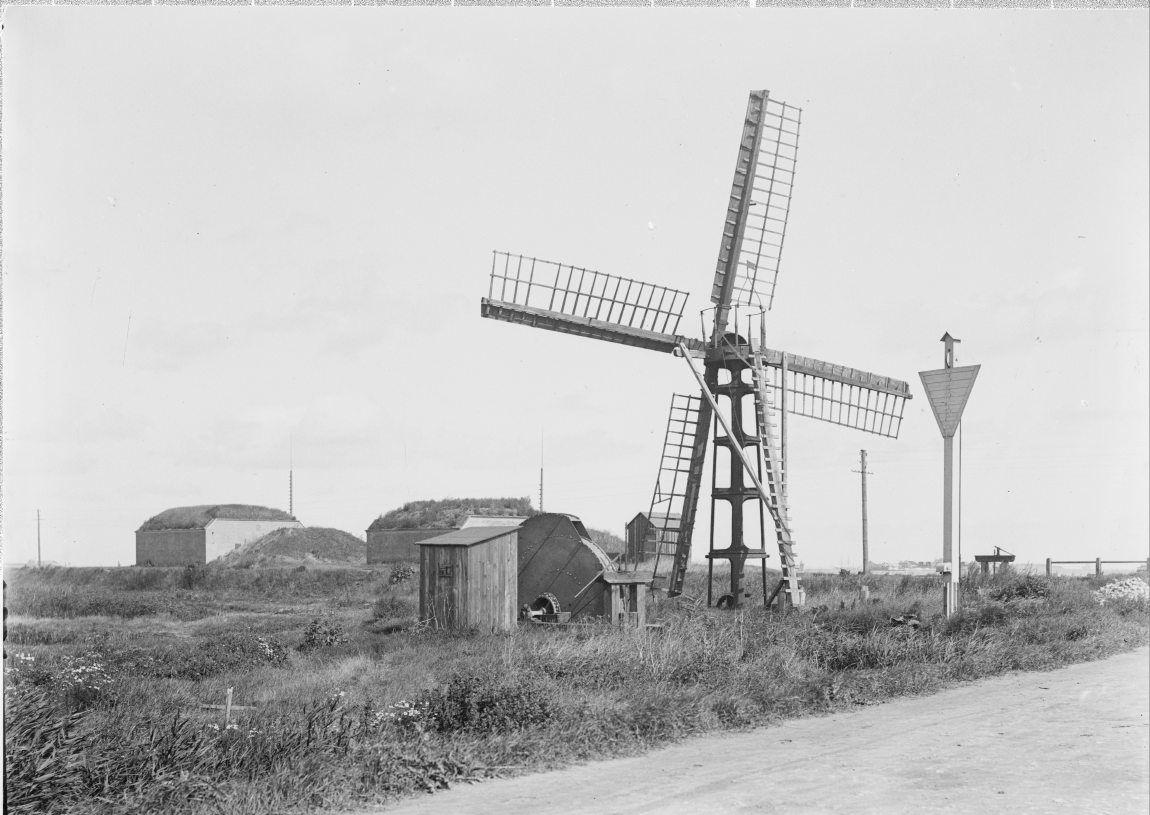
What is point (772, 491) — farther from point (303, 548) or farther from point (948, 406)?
point (303, 548)

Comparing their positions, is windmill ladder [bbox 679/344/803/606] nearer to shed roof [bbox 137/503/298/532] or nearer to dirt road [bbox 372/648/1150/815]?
dirt road [bbox 372/648/1150/815]

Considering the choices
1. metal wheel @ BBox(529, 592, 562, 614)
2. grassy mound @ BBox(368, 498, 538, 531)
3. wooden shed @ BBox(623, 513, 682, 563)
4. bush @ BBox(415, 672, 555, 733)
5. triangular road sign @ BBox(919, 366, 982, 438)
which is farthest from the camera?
grassy mound @ BBox(368, 498, 538, 531)

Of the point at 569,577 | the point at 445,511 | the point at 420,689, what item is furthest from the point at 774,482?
the point at 445,511

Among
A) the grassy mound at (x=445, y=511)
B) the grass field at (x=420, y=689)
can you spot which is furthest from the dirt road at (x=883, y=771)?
the grassy mound at (x=445, y=511)

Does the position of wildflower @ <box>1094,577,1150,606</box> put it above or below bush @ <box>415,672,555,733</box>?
below

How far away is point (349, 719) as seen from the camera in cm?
891

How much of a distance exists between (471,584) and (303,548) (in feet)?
158

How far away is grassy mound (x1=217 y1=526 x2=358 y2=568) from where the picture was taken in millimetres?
61406

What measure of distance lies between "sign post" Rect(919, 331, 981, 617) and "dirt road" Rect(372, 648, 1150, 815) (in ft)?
18.4

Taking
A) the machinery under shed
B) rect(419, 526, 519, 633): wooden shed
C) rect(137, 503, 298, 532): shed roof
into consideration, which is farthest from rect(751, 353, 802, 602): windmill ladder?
rect(137, 503, 298, 532): shed roof

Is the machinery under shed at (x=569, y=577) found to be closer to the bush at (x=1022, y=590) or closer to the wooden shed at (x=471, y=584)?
the wooden shed at (x=471, y=584)

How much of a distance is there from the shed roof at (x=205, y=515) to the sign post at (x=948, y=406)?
179ft

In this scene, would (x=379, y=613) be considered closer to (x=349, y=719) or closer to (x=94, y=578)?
(x=349, y=719)

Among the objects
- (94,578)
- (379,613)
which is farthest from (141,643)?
(94,578)
